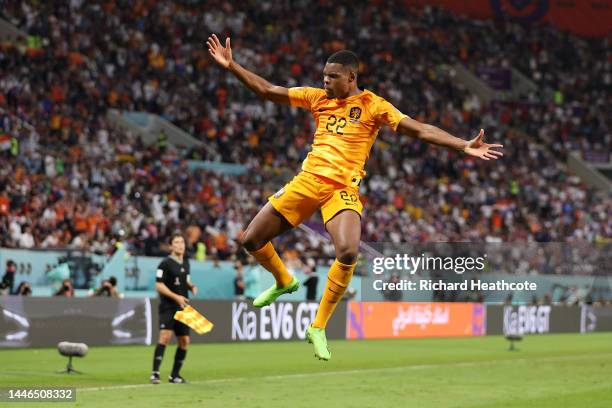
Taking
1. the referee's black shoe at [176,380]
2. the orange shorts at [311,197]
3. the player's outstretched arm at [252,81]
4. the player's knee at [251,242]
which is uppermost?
the player's outstretched arm at [252,81]

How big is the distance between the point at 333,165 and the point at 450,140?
114 centimetres

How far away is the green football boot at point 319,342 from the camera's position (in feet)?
30.9

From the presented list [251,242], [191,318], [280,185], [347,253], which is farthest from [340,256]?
[280,185]

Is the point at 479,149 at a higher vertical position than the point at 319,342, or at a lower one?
higher

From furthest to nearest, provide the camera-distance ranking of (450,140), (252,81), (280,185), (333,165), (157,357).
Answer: (280,185) → (157,357) → (252,81) → (333,165) → (450,140)

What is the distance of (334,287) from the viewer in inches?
389

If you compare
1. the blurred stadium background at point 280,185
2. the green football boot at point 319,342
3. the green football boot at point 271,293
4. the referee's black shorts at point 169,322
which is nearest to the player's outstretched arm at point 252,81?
the green football boot at point 271,293

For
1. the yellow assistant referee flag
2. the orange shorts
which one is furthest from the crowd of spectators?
the orange shorts

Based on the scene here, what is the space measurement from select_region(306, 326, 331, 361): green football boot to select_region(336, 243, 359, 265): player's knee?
0.68 m

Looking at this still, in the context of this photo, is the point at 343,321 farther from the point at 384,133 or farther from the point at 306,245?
the point at 384,133

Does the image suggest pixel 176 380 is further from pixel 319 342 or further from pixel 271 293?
pixel 319 342

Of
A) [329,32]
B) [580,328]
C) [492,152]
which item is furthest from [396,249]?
[329,32]

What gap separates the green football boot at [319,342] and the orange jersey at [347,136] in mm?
1312

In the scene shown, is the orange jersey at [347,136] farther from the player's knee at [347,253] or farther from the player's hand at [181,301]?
the player's hand at [181,301]
